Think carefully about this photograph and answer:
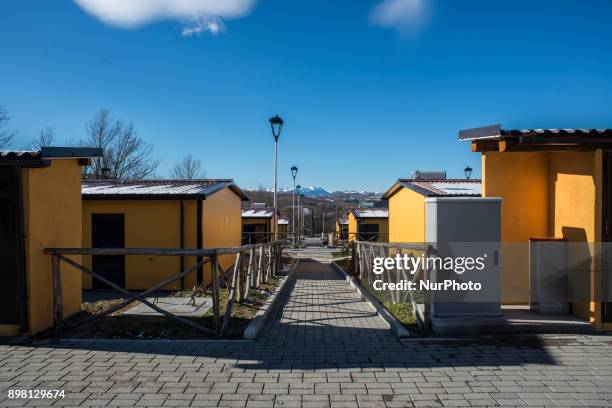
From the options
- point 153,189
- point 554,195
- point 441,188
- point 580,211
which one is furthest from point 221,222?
point 580,211

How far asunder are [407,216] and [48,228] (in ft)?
36.5

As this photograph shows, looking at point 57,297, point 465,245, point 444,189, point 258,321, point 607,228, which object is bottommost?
point 258,321

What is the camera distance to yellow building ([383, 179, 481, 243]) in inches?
478

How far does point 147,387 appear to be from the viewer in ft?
14.0

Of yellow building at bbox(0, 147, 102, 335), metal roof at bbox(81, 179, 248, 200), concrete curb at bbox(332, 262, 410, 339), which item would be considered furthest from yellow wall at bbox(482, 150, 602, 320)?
metal roof at bbox(81, 179, 248, 200)

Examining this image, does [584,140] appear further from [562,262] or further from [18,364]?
[18,364]

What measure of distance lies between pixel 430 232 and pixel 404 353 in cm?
188

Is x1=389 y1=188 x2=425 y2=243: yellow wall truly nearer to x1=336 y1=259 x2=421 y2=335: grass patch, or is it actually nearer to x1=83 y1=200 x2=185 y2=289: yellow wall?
x1=336 y1=259 x2=421 y2=335: grass patch

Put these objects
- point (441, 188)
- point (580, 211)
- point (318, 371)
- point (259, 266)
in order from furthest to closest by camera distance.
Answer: point (441, 188), point (259, 266), point (580, 211), point (318, 371)

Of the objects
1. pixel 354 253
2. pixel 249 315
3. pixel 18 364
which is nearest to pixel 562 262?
pixel 249 315

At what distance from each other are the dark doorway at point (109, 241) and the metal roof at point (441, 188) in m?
8.50

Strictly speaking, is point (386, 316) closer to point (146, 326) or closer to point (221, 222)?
point (146, 326)

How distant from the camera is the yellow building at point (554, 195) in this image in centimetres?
587

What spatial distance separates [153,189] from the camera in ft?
40.3
